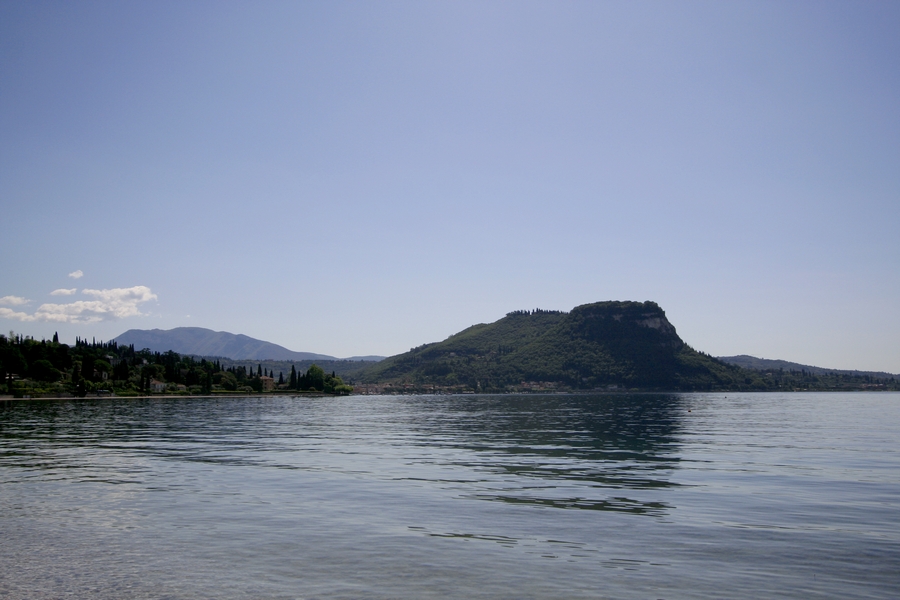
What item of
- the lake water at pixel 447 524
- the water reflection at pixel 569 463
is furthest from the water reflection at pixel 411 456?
the lake water at pixel 447 524

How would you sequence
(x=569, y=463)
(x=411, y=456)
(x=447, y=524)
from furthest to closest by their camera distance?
1. (x=411, y=456)
2. (x=569, y=463)
3. (x=447, y=524)

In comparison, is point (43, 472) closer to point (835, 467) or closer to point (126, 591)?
point (126, 591)

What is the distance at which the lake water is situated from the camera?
17281 mm

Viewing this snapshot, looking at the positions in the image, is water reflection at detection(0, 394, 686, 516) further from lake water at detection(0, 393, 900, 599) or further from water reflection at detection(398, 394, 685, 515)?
lake water at detection(0, 393, 900, 599)

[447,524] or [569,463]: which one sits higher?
[447,524]

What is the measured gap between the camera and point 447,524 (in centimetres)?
2483

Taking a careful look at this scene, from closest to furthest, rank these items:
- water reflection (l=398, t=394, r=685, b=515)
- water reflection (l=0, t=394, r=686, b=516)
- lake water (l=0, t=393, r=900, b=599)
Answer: lake water (l=0, t=393, r=900, b=599), water reflection (l=398, t=394, r=685, b=515), water reflection (l=0, t=394, r=686, b=516)

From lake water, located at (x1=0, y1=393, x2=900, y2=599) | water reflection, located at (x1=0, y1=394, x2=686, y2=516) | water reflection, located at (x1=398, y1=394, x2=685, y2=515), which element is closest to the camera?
lake water, located at (x1=0, y1=393, x2=900, y2=599)

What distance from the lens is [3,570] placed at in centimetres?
1806

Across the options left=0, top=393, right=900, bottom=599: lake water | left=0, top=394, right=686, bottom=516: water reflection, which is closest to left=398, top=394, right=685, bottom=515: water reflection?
left=0, top=394, right=686, bottom=516: water reflection

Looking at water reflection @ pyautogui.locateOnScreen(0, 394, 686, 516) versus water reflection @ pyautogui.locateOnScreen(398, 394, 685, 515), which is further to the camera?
water reflection @ pyautogui.locateOnScreen(0, 394, 686, 516)

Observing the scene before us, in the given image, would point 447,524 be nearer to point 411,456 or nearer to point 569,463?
point 569,463

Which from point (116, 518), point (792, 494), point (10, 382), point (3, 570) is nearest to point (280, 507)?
point (116, 518)

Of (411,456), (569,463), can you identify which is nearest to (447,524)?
(569,463)
